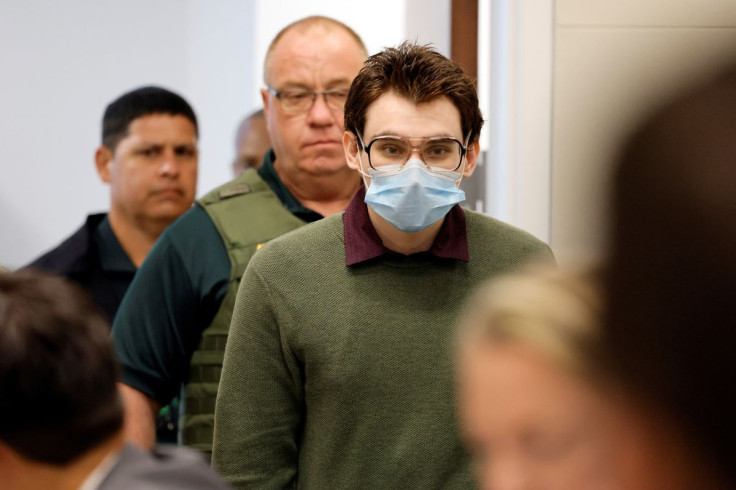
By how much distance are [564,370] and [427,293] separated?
4.36 feet

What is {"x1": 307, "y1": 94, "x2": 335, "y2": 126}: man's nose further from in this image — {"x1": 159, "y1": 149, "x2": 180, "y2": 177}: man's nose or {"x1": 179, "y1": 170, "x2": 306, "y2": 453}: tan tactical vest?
{"x1": 159, "y1": 149, "x2": 180, "y2": 177}: man's nose

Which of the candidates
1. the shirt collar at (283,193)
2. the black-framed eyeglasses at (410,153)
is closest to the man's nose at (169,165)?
the shirt collar at (283,193)

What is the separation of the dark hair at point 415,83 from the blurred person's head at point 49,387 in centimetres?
76

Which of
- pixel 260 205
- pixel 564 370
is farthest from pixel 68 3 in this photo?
pixel 564 370

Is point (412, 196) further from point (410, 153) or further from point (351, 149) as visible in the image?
point (351, 149)

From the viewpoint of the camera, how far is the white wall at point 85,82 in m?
5.00

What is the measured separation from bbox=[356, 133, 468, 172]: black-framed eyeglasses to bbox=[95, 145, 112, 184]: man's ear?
5.23 ft

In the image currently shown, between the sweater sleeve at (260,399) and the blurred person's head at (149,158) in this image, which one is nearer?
the sweater sleeve at (260,399)

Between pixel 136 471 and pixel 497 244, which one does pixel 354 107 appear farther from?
pixel 136 471

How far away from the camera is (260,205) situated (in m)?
2.39

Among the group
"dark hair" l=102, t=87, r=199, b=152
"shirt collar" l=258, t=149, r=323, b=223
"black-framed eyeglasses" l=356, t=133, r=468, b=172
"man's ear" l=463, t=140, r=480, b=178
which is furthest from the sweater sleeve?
"dark hair" l=102, t=87, r=199, b=152

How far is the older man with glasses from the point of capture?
7.29 ft

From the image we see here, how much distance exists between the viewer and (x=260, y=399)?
5.86 ft

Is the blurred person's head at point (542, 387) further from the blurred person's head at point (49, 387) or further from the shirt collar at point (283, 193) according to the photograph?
the shirt collar at point (283, 193)
